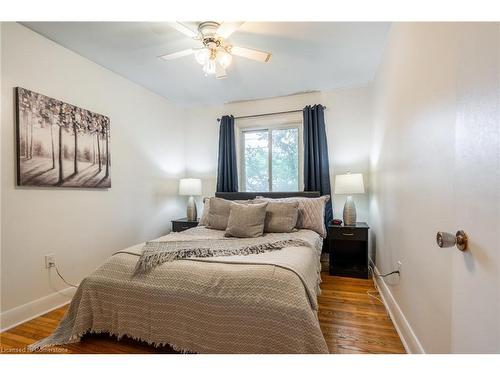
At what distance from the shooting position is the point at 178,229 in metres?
3.51

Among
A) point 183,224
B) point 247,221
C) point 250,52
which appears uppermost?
point 250,52

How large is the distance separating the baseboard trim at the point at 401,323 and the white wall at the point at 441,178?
0.02 m

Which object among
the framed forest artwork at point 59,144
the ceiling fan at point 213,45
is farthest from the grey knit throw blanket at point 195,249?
the ceiling fan at point 213,45

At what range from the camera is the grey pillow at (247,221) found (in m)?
2.37

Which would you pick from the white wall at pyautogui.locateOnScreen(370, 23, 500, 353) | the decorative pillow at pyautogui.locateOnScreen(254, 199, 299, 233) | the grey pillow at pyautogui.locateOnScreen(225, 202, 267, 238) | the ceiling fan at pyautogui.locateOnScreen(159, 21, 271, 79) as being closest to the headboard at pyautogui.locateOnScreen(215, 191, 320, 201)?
the decorative pillow at pyautogui.locateOnScreen(254, 199, 299, 233)

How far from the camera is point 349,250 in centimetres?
307

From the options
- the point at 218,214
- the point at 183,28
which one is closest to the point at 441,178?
the point at 183,28

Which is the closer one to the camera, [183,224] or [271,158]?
[183,224]

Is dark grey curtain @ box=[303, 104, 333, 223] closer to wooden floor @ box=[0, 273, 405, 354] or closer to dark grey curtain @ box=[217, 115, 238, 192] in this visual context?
dark grey curtain @ box=[217, 115, 238, 192]

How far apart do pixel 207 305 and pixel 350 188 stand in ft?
7.36

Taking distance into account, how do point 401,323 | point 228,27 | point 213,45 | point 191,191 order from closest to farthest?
point 401,323 → point 228,27 → point 213,45 → point 191,191

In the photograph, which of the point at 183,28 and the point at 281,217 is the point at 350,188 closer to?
the point at 281,217

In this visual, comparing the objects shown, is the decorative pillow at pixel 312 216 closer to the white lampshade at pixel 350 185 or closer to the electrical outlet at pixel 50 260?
the white lampshade at pixel 350 185

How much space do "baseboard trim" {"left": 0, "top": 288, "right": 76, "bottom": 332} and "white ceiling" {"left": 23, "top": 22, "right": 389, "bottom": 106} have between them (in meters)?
2.36
